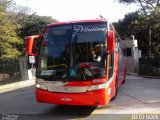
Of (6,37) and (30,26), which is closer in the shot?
(6,37)

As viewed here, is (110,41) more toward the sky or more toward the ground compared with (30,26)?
more toward the ground

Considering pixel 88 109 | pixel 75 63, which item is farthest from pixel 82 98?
pixel 88 109

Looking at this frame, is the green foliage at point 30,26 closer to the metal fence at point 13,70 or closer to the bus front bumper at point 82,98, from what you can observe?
the metal fence at point 13,70

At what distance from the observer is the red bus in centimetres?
1101

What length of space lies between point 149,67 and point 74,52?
23.0 m

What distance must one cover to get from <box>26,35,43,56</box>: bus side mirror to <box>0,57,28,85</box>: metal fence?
51.4ft

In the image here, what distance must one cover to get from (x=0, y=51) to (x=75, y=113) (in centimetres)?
2657

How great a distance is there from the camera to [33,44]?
479 inches

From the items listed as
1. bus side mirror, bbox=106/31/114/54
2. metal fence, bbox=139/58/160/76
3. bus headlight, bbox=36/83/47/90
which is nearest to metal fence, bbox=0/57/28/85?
metal fence, bbox=139/58/160/76

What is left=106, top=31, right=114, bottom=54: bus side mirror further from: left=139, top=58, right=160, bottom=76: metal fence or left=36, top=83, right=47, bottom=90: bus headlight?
left=139, top=58, right=160, bottom=76: metal fence

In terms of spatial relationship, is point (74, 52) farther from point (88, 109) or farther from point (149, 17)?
point (149, 17)

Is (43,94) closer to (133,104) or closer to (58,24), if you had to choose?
(58,24)

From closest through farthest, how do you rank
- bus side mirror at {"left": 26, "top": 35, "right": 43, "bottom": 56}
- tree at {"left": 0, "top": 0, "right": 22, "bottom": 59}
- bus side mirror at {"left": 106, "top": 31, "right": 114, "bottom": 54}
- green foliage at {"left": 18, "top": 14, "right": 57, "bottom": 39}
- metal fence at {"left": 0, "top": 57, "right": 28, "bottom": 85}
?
bus side mirror at {"left": 106, "top": 31, "right": 114, "bottom": 54}
bus side mirror at {"left": 26, "top": 35, "right": 43, "bottom": 56}
metal fence at {"left": 0, "top": 57, "right": 28, "bottom": 85}
tree at {"left": 0, "top": 0, "right": 22, "bottom": 59}
green foliage at {"left": 18, "top": 14, "right": 57, "bottom": 39}

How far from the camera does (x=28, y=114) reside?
38.9 feet
